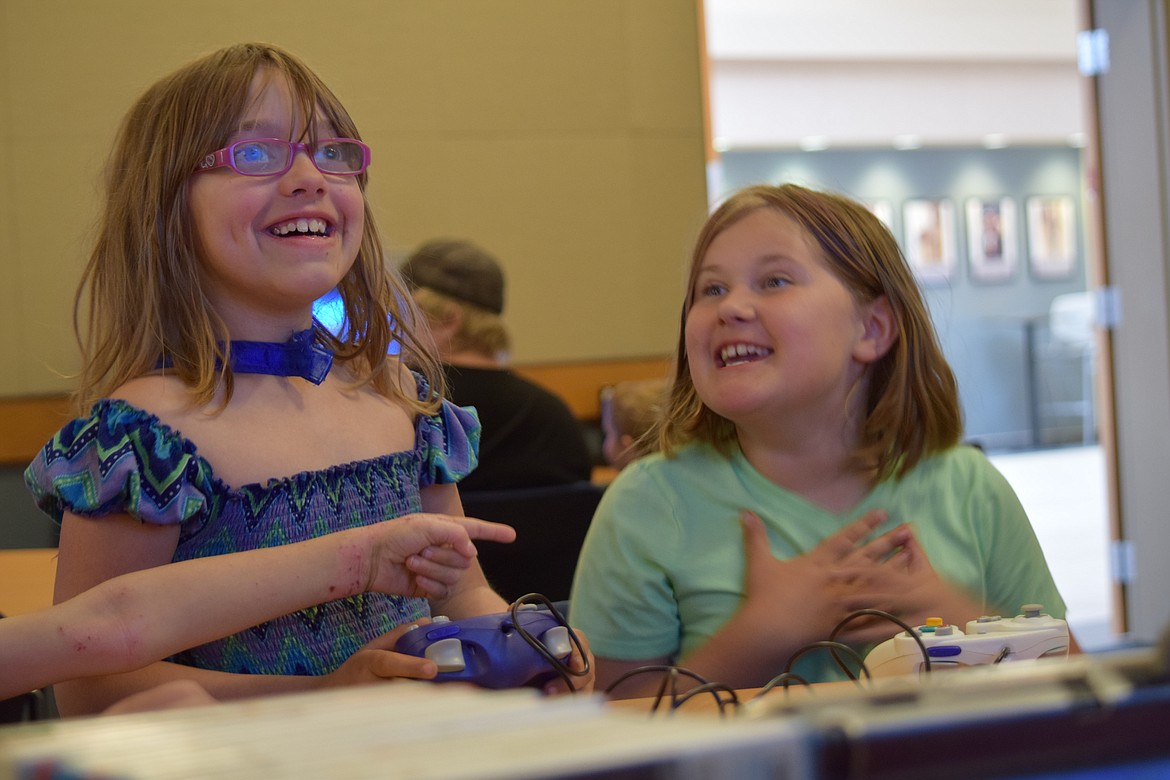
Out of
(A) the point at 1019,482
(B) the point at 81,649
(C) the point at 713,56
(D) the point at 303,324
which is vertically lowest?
(A) the point at 1019,482

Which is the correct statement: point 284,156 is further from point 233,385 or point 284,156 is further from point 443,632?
point 443,632

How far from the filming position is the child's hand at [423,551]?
102 cm

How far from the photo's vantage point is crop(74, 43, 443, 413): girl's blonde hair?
1.27 meters

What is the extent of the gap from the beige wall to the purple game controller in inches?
128

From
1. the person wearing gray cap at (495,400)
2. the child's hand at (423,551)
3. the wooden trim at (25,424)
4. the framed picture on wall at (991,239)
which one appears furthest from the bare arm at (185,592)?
the framed picture on wall at (991,239)

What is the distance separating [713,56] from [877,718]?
9.19 m

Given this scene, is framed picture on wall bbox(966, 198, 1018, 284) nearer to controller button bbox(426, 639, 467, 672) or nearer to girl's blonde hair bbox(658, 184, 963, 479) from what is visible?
girl's blonde hair bbox(658, 184, 963, 479)

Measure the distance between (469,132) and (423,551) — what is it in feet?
11.6

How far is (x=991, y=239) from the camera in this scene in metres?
11.0

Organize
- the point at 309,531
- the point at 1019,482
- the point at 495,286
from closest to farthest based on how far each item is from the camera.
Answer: the point at 309,531, the point at 495,286, the point at 1019,482

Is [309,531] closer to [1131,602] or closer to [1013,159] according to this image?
[1131,602]

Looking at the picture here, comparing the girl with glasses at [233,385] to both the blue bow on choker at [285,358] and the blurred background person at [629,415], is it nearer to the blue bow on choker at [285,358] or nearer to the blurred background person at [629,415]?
the blue bow on choker at [285,358]

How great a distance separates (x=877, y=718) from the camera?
396 mm

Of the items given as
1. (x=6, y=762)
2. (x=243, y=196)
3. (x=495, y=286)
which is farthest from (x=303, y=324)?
(x=495, y=286)
